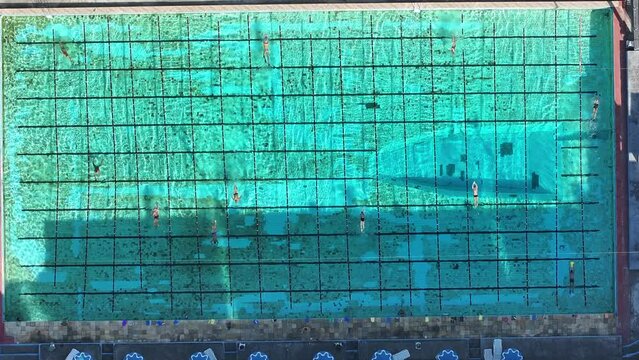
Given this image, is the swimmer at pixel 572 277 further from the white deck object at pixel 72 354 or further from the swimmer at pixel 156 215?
the white deck object at pixel 72 354

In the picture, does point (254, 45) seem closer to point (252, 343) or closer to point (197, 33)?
point (197, 33)

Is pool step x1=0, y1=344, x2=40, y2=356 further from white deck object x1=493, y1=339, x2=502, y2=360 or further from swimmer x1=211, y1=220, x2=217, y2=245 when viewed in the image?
white deck object x1=493, y1=339, x2=502, y2=360

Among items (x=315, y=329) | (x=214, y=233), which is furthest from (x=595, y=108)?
(x=214, y=233)

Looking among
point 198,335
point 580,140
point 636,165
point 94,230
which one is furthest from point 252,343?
point 636,165

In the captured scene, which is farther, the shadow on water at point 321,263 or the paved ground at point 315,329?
the shadow on water at point 321,263

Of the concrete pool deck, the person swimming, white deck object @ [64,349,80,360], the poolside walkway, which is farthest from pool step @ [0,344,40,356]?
the person swimming

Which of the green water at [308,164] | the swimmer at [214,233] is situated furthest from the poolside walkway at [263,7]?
the swimmer at [214,233]

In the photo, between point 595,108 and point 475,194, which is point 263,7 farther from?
point 595,108

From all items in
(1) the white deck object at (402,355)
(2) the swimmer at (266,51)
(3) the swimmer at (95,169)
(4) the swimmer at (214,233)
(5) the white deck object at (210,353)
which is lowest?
(1) the white deck object at (402,355)
